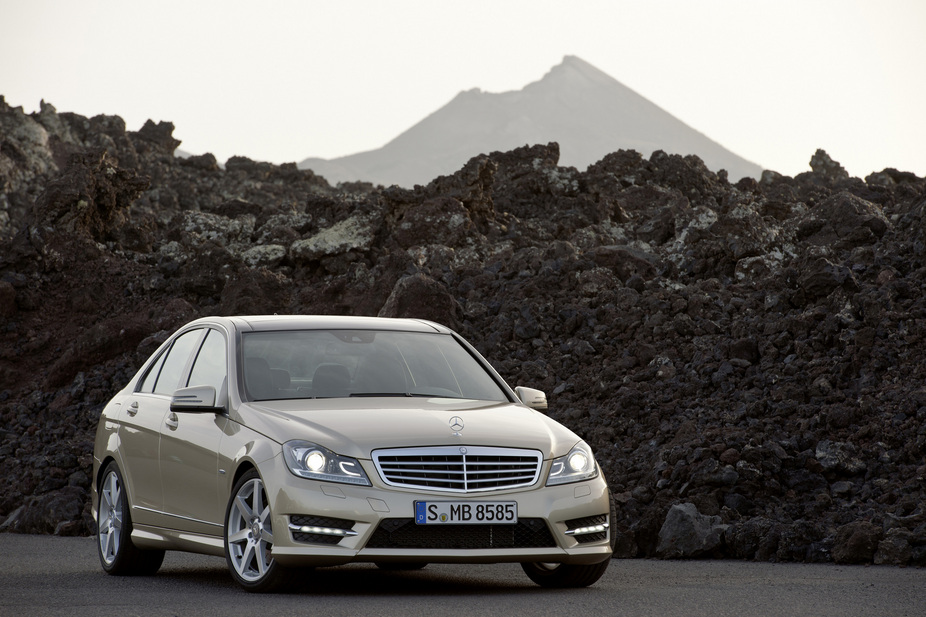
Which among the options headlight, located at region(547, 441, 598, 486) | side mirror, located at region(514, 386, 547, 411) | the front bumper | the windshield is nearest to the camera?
the front bumper

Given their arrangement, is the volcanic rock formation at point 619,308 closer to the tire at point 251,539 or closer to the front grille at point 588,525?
the front grille at point 588,525

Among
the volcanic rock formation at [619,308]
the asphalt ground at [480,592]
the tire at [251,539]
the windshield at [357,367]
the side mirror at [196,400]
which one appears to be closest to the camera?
the asphalt ground at [480,592]

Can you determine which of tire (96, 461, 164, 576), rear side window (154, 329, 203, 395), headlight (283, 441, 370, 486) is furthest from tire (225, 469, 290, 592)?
tire (96, 461, 164, 576)

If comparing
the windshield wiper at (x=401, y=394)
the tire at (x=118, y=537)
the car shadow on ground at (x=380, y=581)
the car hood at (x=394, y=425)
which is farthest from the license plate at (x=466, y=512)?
the tire at (x=118, y=537)

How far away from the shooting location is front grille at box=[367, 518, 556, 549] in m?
7.38

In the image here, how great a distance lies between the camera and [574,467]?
7996 mm

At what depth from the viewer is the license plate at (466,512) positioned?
7418 millimetres

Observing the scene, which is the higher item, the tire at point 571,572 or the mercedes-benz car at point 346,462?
the mercedes-benz car at point 346,462

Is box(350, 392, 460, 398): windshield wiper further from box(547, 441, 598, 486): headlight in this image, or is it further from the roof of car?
box(547, 441, 598, 486): headlight

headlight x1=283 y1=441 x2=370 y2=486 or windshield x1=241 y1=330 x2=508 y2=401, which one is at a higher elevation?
windshield x1=241 y1=330 x2=508 y2=401

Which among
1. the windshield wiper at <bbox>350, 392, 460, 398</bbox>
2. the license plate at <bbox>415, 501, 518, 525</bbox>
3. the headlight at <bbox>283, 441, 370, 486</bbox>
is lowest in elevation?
the license plate at <bbox>415, 501, 518, 525</bbox>

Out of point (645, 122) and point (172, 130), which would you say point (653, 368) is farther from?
point (645, 122)

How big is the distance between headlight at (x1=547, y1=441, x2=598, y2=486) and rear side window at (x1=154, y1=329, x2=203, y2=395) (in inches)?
119

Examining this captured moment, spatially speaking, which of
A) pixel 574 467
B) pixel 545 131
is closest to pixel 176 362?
pixel 574 467
